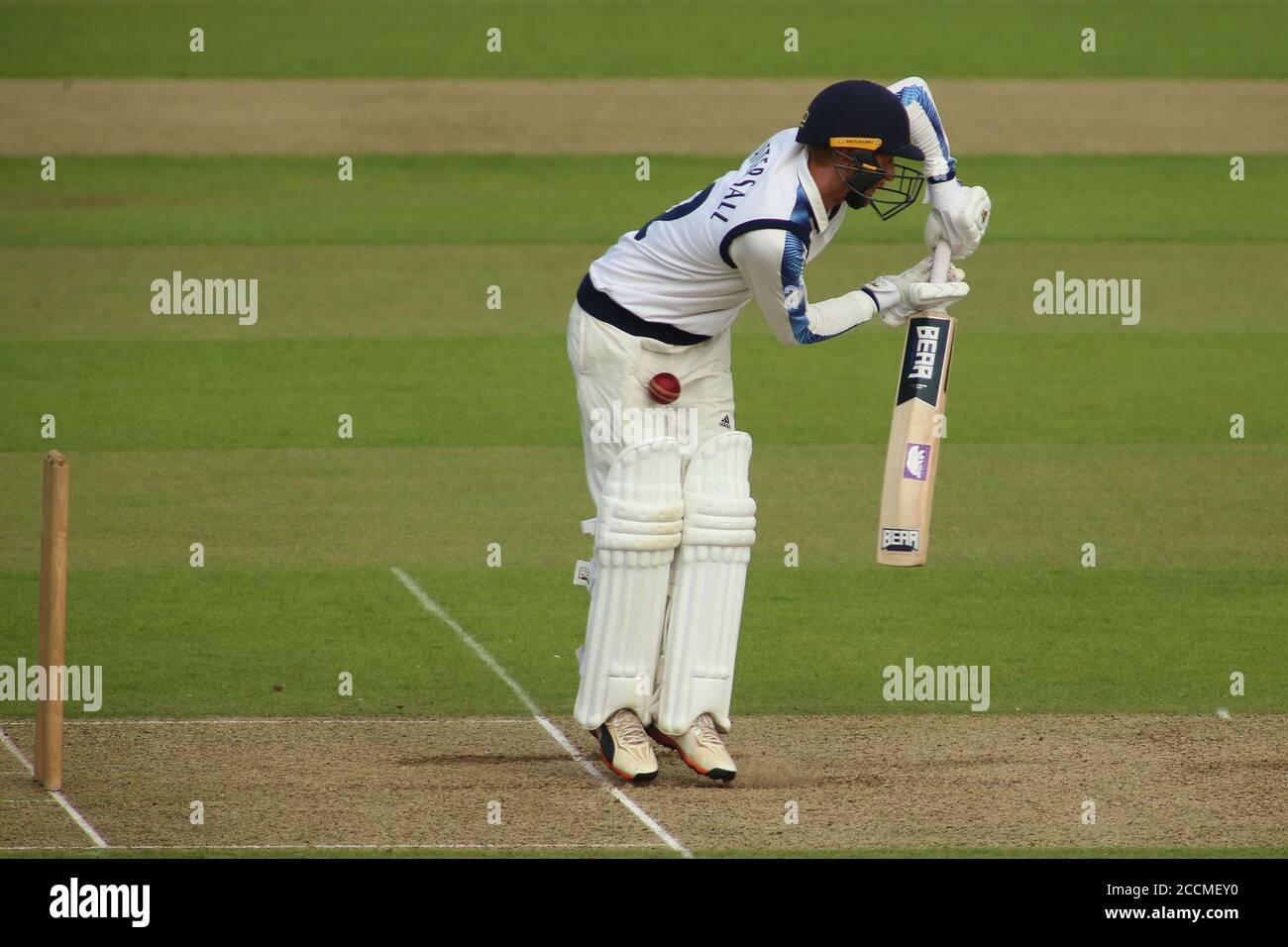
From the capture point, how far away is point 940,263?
7.49 m

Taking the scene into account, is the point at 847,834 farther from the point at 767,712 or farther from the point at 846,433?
the point at 846,433

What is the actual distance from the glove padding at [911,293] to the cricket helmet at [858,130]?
34cm

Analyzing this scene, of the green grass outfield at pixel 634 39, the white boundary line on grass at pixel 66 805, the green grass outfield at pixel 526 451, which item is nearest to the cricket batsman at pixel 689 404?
the green grass outfield at pixel 526 451

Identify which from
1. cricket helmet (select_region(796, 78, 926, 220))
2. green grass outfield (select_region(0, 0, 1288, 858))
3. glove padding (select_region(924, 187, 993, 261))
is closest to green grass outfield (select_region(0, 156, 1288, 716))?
green grass outfield (select_region(0, 0, 1288, 858))

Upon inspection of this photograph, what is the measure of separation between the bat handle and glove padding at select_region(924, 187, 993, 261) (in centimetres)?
2

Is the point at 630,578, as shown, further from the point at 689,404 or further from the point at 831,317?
the point at 831,317

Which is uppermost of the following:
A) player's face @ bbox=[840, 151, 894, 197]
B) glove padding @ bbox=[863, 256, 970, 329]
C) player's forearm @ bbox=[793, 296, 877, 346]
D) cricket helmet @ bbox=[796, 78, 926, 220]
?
cricket helmet @ bbox=[796, 78, 926, 220]

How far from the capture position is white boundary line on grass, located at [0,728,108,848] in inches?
261

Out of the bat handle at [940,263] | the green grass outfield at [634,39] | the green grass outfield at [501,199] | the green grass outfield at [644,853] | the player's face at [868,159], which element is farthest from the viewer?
the green grass outfield at [634,39]

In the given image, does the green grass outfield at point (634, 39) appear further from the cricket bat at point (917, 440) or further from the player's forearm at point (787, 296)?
the player's forearm at point (787, 296)

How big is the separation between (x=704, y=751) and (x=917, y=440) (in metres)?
1.33

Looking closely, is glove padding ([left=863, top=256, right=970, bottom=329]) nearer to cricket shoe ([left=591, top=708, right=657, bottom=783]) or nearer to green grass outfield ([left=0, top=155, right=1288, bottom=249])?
cricket shoe ([left=591, top=708, right=657, bottom=783])

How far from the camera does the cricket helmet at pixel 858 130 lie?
23.0ft

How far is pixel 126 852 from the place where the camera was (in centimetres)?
646
